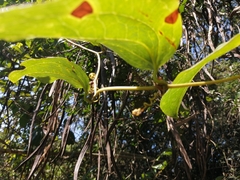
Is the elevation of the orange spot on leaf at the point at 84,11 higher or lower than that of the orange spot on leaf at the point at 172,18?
lower

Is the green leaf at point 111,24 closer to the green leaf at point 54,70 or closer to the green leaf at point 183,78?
the green leaf at point 183,78

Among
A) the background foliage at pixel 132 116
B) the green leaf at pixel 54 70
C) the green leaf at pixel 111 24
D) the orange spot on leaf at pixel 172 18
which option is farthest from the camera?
the background foliage at pixel 132 116

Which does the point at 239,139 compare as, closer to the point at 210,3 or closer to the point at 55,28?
the point at 210,3

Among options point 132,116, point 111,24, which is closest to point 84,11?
point 111,24

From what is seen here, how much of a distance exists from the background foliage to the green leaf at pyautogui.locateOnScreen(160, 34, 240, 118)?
20.8 inches

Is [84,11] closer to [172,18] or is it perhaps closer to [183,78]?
[172,18]

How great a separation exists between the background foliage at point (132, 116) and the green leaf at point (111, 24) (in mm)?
668

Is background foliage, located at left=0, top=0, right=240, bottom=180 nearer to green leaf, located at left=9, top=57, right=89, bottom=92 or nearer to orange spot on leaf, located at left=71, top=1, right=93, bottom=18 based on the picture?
green leaf, located at left=9, top=57, right=89, bottom=92

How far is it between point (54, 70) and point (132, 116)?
3.64 feet

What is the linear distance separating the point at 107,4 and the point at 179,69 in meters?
1.36

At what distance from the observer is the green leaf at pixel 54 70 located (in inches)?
18.6

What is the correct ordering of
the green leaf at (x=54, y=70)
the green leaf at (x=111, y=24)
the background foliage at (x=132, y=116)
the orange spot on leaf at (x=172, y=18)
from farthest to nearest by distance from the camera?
the background foliage at (x=132, y=116)
the green leaf at (x=54, y=70)
the orange spot on leaf at (x=172, y=18)
the green leaf at (x=111, y=24)

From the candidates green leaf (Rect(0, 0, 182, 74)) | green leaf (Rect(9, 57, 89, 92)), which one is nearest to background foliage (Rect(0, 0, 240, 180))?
green leaf (Rect(9, 57, 89, 92))

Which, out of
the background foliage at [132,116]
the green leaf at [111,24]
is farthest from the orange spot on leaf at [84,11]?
the background foliage at [132,116]
